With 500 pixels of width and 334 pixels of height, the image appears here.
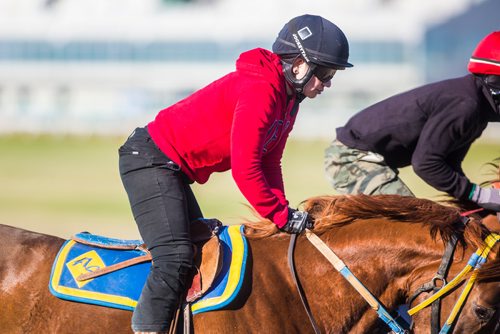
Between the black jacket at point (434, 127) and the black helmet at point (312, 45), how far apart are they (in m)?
1.47

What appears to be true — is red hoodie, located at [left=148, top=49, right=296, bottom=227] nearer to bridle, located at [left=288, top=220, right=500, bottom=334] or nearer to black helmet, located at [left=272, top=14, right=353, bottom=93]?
black helmet, located at [left=272, top=14, right=353, bottom=93]

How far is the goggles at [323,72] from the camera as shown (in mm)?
4199

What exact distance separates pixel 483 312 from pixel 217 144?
1520mm

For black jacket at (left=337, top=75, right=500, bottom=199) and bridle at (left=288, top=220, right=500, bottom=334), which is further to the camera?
black jacket at (left=337, top=75, right=500, bottom=199)

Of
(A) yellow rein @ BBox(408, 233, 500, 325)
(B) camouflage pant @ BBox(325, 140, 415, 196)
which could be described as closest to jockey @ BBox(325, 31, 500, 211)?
(B) camouflage pant @ BBox(325, 140, 415, 196)

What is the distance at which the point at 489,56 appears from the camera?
520cm

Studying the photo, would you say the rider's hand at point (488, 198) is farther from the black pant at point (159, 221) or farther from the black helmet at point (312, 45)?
the black pant at point (159, 221)

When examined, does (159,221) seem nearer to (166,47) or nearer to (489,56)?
(489,56)

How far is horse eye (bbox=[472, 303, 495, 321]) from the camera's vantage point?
13.0ft

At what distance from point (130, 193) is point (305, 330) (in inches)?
44.2

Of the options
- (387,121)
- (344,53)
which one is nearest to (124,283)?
(344,53)

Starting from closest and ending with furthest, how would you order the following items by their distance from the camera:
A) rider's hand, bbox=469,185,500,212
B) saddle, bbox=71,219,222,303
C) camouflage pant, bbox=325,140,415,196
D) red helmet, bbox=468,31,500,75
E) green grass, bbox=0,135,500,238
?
saddle, bbox=71,219,222,303, rider's hand, bbox=469,185,500,212, red helmet, bbox=468,31,500,75, camouflage pant, bbox=325,140,415,196, green grass, bbox=0,135,500,238

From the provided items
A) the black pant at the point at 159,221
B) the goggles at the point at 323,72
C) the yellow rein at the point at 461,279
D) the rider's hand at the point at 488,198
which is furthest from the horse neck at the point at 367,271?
the rider's hand at the point at 488,198

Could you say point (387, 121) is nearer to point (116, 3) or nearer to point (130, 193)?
point (130, 193)
